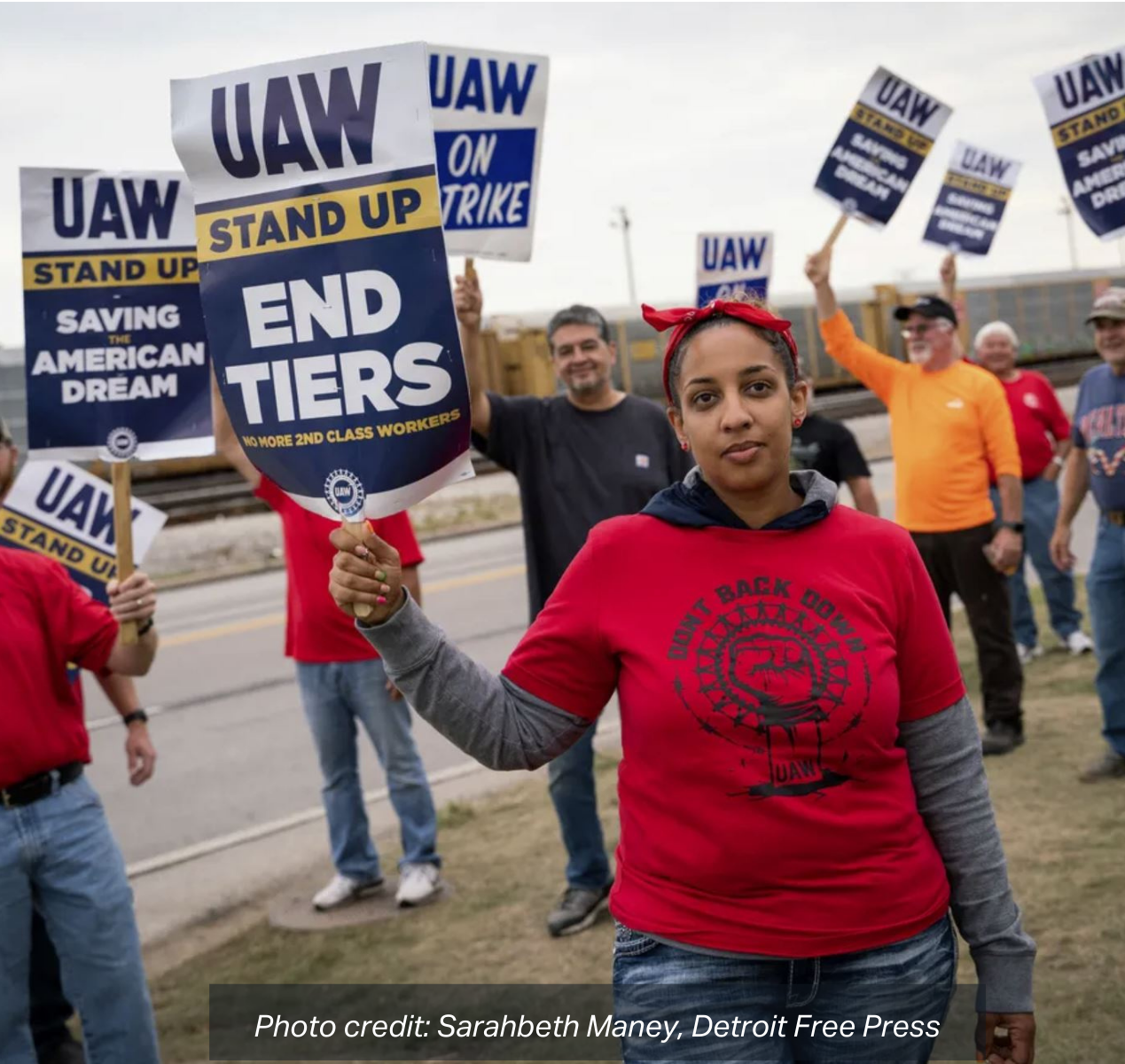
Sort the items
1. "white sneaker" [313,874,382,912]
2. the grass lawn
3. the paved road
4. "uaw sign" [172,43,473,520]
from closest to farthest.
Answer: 1. "uaw sign" [172,43,473,520]
2. the grass lawn
3. "white sneaker" [313,874,382,912]
4. the paved road

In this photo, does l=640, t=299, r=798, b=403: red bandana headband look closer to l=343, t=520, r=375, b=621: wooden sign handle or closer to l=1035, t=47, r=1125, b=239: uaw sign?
l=343, t=520, r=375, b=621: wooden sign handle

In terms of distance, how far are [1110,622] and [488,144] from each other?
134 inches

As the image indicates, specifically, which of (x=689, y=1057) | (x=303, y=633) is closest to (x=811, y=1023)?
(x=689, y=1057)

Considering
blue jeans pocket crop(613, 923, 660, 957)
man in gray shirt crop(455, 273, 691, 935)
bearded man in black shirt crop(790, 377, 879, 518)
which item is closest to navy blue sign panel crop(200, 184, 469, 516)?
blue jeans pocket crop(613, 923, 660, 957)

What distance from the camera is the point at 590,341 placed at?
5320 mm

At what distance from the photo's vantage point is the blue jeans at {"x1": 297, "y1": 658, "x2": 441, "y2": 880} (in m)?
5.87

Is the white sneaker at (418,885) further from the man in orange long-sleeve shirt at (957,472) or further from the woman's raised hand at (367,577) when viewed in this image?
the woman's raised hand at (367,577)

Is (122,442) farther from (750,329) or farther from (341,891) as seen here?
(341,891)

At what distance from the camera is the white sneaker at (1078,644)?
9086 millimetres

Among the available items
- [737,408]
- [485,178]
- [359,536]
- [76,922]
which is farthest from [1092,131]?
[76,922]

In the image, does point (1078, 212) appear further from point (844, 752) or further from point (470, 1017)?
point (844, 752)

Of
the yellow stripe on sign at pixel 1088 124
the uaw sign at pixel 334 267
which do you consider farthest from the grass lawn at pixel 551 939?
the yellow stripe on sign at pixel 1088 124

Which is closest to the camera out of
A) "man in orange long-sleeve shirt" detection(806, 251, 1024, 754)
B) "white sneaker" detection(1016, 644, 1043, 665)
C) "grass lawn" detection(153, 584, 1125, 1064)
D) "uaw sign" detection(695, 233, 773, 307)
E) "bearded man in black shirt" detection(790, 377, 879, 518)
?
"grass lawn" detection(153, 584, 1125, 1064)

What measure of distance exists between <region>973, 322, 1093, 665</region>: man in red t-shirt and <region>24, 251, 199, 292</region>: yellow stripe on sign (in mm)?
6032
